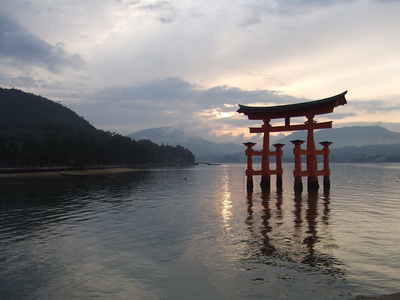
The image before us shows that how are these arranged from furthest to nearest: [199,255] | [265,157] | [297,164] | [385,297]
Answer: [265,157] < [297,164] < [199,255] < [385,297]

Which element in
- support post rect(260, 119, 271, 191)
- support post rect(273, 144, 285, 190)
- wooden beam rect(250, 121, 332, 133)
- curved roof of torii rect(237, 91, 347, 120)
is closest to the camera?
curved roof of torii rect(237, 91, 347, 120)

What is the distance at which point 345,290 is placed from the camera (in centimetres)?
712

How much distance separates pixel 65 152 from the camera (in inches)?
3140

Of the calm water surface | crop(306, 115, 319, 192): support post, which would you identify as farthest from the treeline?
crop(306, 115, 319, 192): support post

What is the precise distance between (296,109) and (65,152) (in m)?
67.6

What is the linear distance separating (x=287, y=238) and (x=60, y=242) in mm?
8279

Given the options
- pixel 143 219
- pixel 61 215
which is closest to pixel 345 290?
pixel 143 219

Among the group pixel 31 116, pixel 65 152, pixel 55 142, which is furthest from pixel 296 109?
pixel 31 116

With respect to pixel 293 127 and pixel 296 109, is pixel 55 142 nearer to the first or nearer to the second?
pixel 293 127

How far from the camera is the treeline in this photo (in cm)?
6806

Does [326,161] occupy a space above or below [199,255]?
above

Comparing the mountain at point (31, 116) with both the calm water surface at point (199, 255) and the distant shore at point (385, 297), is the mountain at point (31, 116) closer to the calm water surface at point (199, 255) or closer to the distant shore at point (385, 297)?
the calm water surface at point (199, 255)

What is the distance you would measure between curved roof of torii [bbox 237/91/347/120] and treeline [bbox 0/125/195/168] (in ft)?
187

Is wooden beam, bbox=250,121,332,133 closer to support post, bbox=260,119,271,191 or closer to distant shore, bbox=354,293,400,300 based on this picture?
support post, bbox=260,119,271,191
